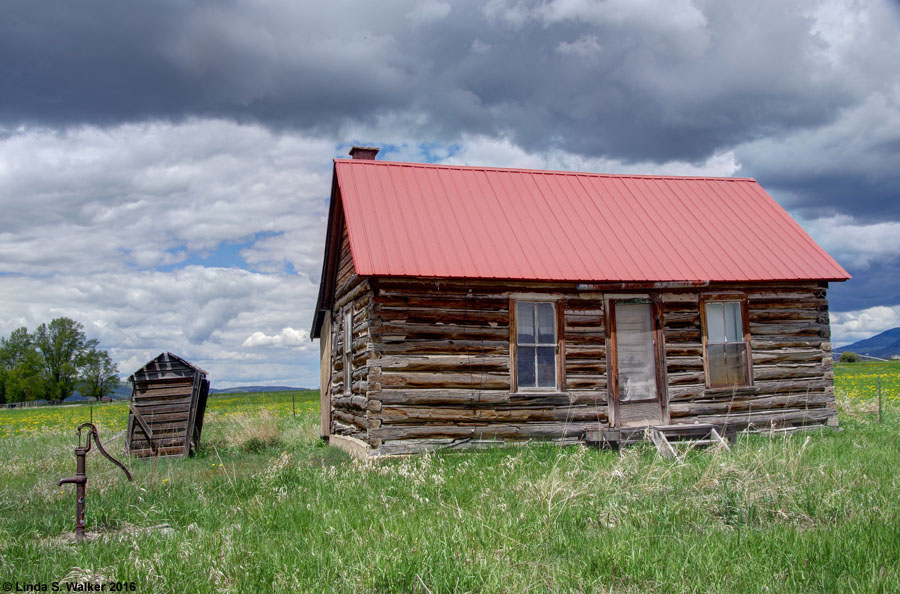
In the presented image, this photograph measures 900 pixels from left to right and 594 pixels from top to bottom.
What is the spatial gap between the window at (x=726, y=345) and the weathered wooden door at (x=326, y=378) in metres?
8.47

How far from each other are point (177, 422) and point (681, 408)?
1012 cm

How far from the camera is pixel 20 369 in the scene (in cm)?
7069

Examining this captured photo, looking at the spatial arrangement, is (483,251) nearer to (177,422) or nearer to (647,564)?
(177,422)

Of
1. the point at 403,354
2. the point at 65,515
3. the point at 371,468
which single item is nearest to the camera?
the point at 65,515

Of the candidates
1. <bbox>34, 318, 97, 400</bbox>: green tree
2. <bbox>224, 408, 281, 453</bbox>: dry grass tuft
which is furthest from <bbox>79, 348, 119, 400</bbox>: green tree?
<bbox>224, 408, 281, 453</bbox>: dry grass tuft

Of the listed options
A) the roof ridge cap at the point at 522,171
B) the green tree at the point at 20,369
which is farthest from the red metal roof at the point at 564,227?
the green tree at the point at 20,369

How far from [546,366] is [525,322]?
0.89m

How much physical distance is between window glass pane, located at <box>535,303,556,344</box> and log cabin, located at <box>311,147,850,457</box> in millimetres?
28

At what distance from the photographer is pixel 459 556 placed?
16.0ft

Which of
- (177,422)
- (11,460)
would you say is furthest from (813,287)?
(11,460)

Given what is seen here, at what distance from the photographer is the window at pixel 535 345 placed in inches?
507

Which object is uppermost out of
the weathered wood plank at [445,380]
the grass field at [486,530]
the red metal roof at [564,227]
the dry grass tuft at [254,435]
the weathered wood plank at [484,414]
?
the red metal roof at [564,227]

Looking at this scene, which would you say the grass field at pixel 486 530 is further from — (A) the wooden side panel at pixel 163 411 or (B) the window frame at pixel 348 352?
(A) the wooden side panel at pixel 163 411

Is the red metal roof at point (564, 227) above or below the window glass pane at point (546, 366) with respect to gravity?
above
